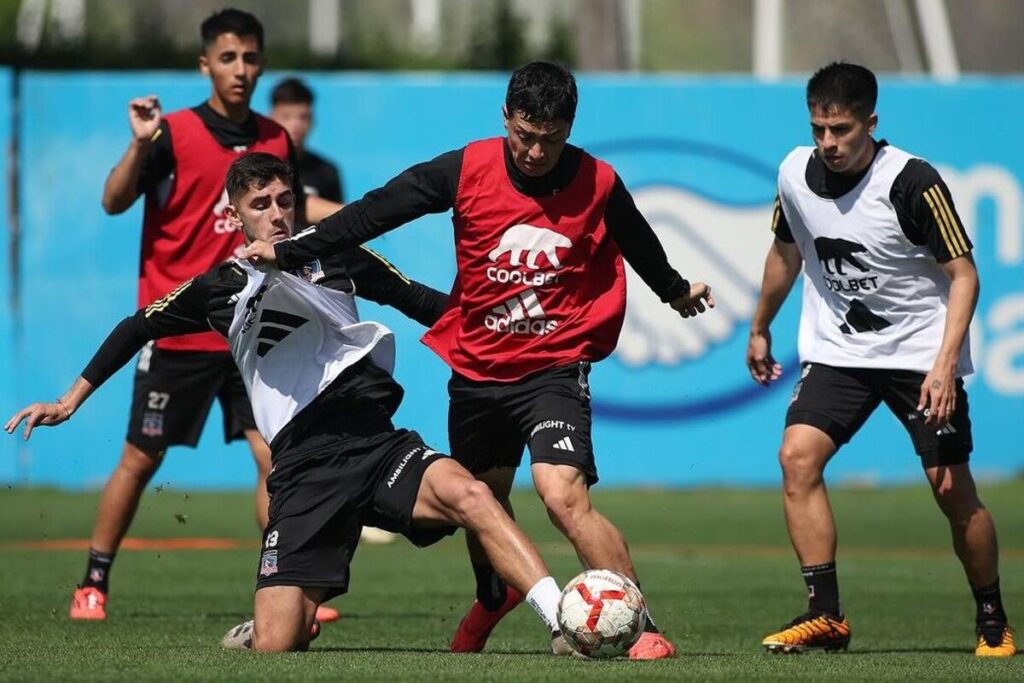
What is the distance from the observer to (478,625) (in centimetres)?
741

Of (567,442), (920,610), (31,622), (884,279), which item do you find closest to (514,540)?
(567,442)

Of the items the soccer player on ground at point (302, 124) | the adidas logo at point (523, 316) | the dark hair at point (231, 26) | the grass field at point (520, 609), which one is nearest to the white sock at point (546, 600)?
the grass field at point (520, 609)

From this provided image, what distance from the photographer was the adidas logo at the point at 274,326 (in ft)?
24.0

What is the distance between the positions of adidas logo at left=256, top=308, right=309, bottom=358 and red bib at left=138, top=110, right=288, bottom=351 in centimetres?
177

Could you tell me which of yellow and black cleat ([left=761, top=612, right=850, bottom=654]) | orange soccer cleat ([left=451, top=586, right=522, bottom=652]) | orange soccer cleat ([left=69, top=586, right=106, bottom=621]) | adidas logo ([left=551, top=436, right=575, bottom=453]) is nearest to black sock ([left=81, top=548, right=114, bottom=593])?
orange soccer cleat ([left=69, top=586, right=106, bottom=621])

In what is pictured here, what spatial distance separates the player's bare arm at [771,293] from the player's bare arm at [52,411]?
2.88m

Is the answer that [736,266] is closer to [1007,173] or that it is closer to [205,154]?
Answer: [1007,173]

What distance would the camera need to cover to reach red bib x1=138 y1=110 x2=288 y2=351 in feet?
29.7

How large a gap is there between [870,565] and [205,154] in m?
5.03

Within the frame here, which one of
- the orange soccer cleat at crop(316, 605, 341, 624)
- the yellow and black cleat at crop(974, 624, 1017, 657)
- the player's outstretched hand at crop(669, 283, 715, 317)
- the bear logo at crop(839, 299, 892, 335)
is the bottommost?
the yellow and black cleat at crop(974, 624, 1017, 657)

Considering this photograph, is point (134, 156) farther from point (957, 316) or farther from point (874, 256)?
point (957, 316)

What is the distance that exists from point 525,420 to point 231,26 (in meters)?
3.18

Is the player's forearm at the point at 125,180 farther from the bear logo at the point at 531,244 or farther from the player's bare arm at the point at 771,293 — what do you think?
the player's bare arm at the point at 771,293

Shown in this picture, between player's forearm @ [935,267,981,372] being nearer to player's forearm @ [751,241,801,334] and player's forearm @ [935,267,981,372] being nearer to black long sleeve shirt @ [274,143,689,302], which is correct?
player's forearm @ [751,241,801,334]
